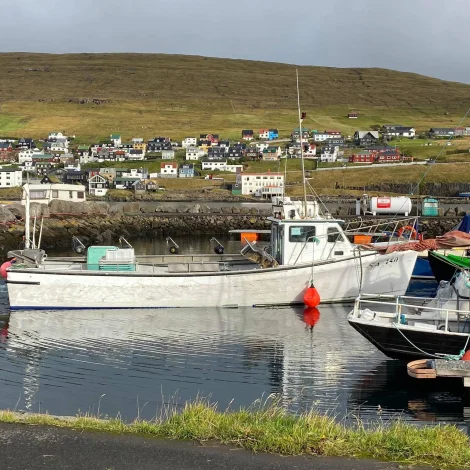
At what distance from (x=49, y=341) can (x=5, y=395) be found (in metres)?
5.37

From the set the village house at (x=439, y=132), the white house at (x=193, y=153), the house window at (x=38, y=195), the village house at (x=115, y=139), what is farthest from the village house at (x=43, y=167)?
the village house at (x=439, y=132)

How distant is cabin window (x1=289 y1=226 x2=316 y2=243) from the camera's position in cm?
2580

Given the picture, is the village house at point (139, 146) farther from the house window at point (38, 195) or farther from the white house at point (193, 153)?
the house window at point (38, 195)

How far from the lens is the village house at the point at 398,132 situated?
542ft

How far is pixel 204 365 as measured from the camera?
59.7ft

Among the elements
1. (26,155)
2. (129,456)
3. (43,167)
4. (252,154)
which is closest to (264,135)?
(252,154)

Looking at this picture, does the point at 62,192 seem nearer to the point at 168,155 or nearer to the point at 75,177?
the point at 75,177

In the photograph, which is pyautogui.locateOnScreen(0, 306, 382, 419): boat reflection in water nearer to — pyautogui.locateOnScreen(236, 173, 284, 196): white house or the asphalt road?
the asphalt road

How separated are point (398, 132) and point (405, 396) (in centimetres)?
15898

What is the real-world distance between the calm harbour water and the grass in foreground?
3331 mm

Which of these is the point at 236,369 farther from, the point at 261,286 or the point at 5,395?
the point at 261,286

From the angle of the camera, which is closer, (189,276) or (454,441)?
(454,441)

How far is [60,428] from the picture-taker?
972cm

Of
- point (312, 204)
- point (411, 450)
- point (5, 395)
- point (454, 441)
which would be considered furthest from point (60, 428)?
point (312, 204)
